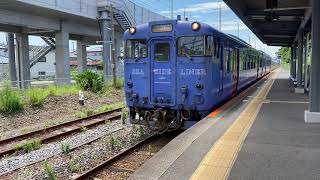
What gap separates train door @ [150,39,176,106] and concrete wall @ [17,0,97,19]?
16.1 metres

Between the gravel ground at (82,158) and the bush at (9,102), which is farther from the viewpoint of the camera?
the bush at (9,102)

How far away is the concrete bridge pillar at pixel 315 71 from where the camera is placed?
28.7 ft

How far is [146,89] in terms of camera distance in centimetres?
1010

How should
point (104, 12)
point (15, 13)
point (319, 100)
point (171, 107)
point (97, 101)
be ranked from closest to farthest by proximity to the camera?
point (319, 100) → point (171, 107) → point (97, 101) → point (15, 13) → point (104, 12)

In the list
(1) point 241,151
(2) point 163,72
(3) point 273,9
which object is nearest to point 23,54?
(3) point 273,9

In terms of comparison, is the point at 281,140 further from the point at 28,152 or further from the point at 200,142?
the point at 28,152

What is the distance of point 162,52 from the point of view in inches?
393

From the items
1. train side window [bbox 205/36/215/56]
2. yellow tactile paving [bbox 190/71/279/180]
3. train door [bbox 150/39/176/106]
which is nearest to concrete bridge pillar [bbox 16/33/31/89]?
train door [bbox 150/39/176/106]

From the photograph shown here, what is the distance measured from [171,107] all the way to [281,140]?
11.3ft

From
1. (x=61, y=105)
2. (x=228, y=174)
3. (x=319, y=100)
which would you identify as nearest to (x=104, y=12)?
(x=61, y=105)

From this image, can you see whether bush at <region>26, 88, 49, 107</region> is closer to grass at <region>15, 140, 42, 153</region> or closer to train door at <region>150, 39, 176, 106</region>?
Result: grass at <region>15, 140, 42, 153</region>

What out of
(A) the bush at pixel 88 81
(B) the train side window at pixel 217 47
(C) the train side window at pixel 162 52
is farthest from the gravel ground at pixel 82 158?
(A) the bush at pixel 88 81

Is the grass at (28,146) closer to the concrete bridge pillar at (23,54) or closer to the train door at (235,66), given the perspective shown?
the train door at (235,66)

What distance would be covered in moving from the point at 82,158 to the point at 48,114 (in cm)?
710
